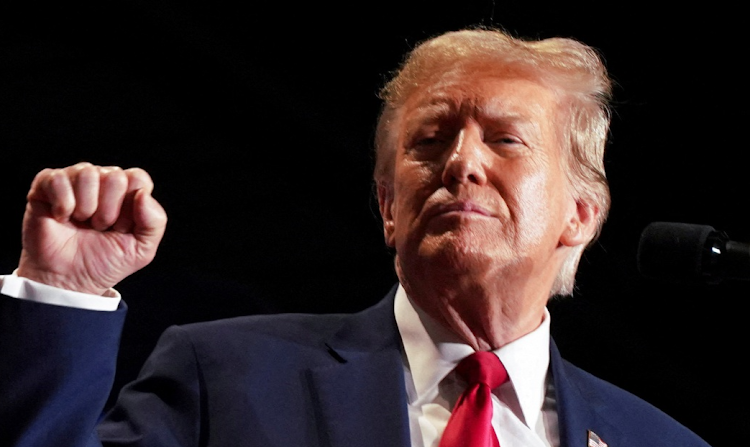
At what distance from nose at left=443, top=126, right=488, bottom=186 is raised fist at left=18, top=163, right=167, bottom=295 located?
74cm

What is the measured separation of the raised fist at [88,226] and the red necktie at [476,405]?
69 centimetres

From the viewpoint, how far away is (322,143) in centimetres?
312

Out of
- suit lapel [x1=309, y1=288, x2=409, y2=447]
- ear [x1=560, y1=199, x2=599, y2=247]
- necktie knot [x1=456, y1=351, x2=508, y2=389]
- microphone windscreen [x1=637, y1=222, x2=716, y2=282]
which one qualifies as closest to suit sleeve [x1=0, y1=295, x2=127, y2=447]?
suit lapel [x1=309, y1=288, x2=409, y2=447]

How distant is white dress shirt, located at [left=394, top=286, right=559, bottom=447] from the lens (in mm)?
1959

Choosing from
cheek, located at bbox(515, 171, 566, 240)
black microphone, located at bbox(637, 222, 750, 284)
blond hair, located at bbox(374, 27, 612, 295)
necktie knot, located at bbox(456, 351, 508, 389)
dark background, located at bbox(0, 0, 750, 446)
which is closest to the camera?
black microphone, located at bbox(637, 222, 750, 284)

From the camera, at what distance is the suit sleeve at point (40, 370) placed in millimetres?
1438

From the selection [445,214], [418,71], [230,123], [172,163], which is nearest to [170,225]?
[172,163]

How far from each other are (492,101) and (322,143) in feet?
3.39

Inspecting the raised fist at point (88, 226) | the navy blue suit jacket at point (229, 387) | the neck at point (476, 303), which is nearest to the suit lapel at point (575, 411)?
the navy blue suit jacket at point (229, 387)

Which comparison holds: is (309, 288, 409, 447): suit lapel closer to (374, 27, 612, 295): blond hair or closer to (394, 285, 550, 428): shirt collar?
(394, 285, 550, 428): shirt collar

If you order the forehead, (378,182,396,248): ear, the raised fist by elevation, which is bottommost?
(378,182,396,248): ear

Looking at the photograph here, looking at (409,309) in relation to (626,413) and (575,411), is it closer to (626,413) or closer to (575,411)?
(575,411)

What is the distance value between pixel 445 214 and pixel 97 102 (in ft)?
4.18

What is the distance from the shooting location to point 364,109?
313 cm
